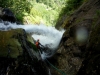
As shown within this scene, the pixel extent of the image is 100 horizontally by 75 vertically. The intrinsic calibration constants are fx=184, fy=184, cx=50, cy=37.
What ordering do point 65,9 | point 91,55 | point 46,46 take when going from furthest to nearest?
point 65,9 → point 46,46 → point 91,55

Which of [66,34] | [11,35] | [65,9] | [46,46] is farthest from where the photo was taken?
[65,9]

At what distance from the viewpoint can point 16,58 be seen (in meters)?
6.71

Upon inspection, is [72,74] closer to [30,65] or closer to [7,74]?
[30,65]

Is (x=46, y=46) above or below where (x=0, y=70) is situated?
below

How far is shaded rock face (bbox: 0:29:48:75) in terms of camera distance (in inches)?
258

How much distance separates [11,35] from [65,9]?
12.0m

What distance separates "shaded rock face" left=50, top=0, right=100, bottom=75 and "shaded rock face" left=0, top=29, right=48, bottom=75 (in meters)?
1.10

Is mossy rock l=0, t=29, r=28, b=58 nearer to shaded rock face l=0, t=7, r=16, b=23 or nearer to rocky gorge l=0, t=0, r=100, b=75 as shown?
rocky gorge l=0, t=0, r=100, b=75

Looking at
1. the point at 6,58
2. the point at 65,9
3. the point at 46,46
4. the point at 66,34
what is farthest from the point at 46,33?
the point at 6,58

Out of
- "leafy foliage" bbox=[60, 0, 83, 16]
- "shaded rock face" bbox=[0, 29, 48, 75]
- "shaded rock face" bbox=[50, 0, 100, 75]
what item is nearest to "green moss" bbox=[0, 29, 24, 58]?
"shaded rock face" bbox=[0, 29, 48, 75]

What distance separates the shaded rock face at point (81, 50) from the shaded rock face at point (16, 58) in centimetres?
110

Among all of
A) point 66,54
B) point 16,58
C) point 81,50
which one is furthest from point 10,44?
point 81,50

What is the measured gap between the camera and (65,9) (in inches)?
747

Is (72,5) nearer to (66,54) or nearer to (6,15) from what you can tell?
(6,15)
